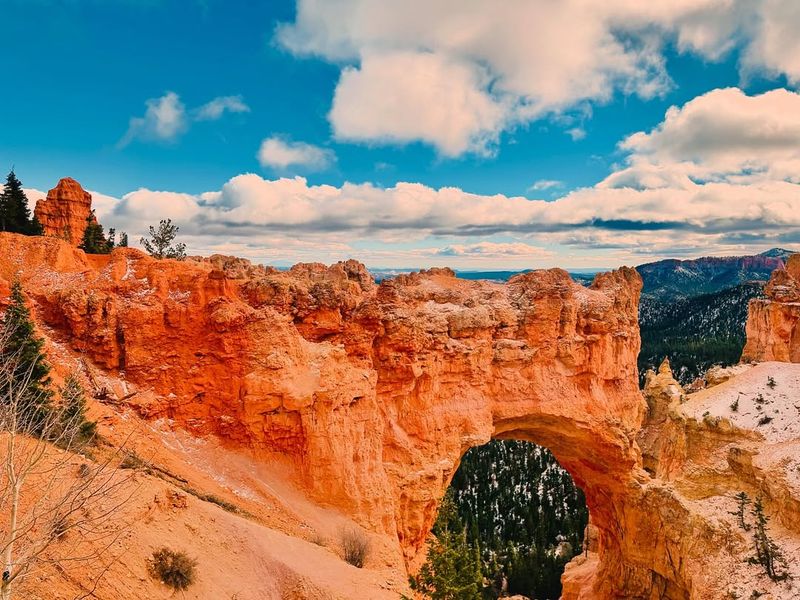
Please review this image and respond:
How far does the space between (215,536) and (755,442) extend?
28.0m

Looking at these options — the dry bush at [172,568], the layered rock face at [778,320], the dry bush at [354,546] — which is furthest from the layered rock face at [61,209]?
the layered rock face at [778,320]

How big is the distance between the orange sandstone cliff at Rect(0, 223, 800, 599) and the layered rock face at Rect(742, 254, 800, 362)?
12.2 m

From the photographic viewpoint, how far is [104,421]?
1866 cm

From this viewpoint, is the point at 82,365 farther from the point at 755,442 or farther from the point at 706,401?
the point at 706,401

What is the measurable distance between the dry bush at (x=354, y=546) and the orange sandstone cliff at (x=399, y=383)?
3.72 feet

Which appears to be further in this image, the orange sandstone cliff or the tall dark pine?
the tall dark pine

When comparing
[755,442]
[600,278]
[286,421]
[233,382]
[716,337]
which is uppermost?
[600,278]

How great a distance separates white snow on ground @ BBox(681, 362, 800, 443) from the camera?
28203 millimetres

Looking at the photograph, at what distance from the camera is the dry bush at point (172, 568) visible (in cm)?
1312

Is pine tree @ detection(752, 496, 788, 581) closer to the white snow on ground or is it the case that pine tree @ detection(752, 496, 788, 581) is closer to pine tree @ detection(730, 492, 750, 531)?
pine tree @ detection(730, 492, 750, 531)

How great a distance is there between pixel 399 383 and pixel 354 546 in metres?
9.03

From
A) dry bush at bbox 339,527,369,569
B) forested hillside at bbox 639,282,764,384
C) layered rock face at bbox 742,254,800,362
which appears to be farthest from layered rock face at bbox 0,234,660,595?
forested hillside at bbox 639,282,764,384

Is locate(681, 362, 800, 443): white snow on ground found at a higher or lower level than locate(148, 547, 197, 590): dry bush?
lower

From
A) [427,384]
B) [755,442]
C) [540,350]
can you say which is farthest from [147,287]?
[755,442]
